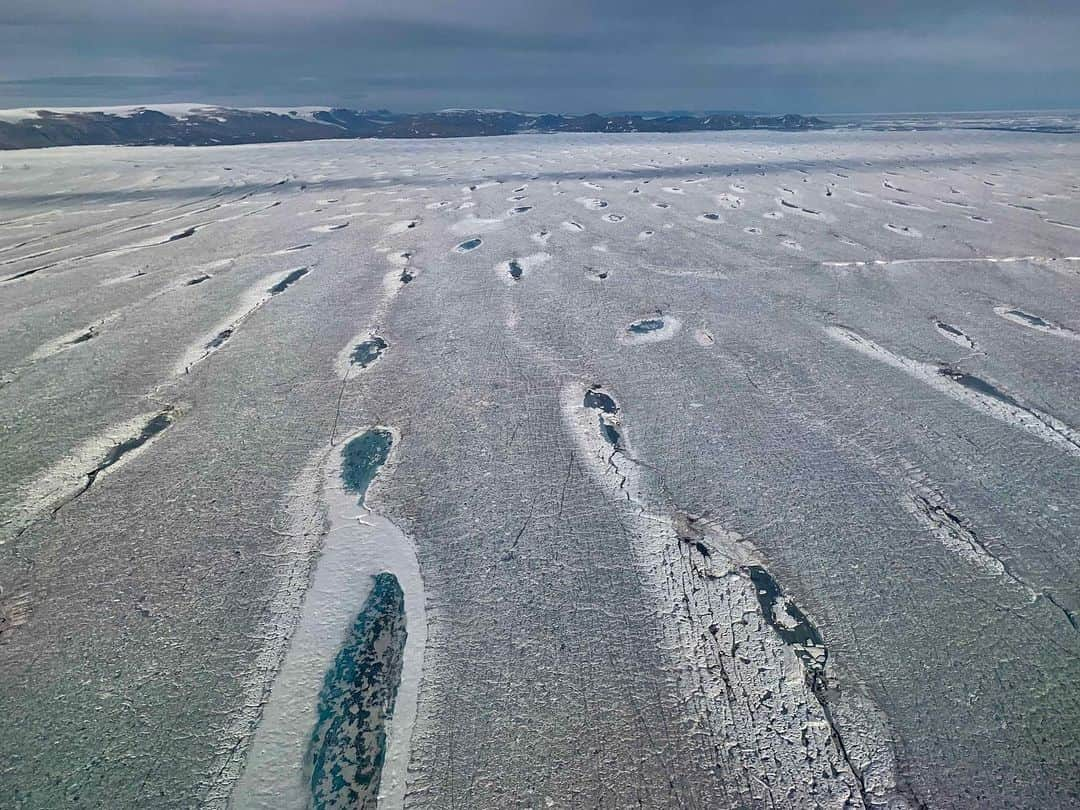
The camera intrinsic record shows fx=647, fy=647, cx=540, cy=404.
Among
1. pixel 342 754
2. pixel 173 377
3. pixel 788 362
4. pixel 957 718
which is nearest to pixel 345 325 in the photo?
pixel 173 377

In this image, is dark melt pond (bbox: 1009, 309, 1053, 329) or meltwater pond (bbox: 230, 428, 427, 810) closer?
meltwater pond (bbox: 230, 428, 427, 810)

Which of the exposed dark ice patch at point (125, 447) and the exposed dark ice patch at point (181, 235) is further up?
the exposed dark ice patch at point (125, 447)

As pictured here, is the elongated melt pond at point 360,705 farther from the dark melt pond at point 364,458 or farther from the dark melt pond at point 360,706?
the dark melt pond at point 364,458

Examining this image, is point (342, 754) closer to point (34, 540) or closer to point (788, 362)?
point (34, 540)

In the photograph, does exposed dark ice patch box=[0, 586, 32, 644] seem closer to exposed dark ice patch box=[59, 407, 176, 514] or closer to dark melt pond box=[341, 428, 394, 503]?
exposed dark ice patch box=[59, 407, 176, 514]

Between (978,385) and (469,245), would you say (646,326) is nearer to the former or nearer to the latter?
(978,385)

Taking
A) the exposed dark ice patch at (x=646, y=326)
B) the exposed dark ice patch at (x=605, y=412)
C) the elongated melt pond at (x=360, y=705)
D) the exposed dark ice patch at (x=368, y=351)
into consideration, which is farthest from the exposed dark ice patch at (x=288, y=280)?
the elongated melt pond at (x=360, y=705)

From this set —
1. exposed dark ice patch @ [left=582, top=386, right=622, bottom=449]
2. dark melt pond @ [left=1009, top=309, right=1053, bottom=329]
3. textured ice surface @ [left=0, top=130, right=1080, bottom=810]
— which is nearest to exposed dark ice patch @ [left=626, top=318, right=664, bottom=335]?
textured ice surface @ [left=0, top=130, right=1080, bottom=810]
